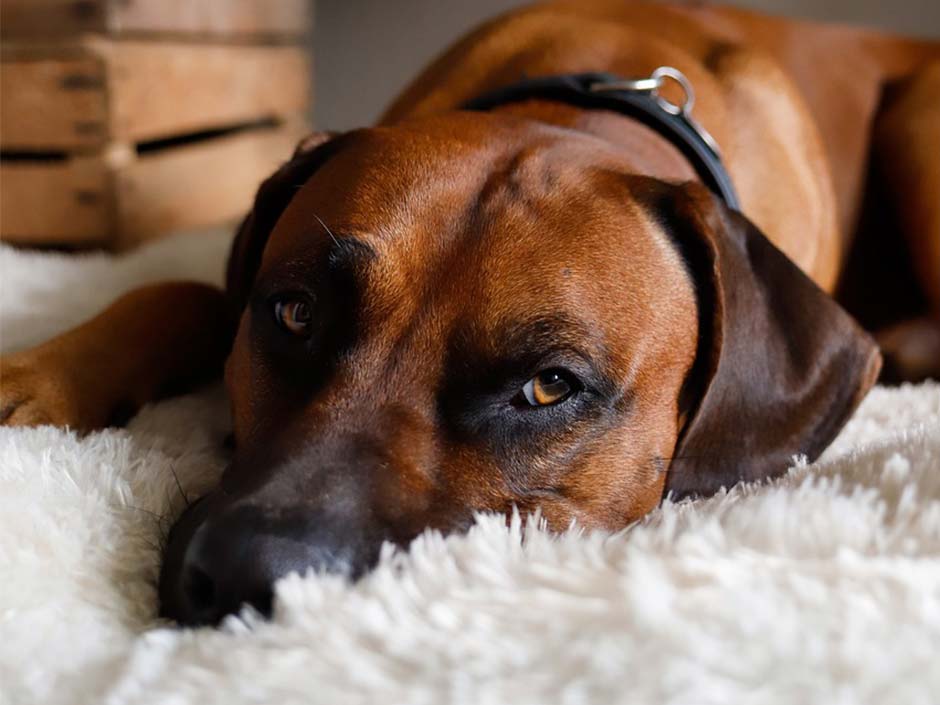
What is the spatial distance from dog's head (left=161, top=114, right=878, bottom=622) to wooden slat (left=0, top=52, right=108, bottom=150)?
3.79ft

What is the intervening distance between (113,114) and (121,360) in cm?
112

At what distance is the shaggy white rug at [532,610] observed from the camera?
782mm

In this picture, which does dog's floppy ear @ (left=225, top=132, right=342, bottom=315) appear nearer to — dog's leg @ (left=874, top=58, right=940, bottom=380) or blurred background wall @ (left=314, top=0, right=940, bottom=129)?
dog's leg @ (left=874, top=58, right=940, bottom=380)

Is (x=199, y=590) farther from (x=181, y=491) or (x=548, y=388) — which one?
(x=548, y=388)

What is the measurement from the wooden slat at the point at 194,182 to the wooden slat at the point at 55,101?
0.14m

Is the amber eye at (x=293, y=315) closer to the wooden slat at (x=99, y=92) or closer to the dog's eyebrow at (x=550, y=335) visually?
the dog's eyebrow at (x=550, y=335)

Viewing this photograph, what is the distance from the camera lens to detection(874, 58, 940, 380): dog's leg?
7.32 feet

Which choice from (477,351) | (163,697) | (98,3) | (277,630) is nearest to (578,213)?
(477,351)

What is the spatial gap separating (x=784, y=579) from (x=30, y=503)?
2.49 ft

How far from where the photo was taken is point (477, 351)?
1.14m

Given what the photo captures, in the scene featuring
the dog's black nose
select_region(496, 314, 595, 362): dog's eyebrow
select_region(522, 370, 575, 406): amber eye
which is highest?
select_region(496, 314, 595, 362): dog's eyebrow

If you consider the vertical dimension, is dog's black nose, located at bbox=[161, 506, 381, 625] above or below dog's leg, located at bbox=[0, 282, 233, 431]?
above

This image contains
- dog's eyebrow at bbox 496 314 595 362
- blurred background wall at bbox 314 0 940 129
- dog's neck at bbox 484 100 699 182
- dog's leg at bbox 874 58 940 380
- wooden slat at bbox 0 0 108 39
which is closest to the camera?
dog's eyebrow at bbox 496 314 595 362

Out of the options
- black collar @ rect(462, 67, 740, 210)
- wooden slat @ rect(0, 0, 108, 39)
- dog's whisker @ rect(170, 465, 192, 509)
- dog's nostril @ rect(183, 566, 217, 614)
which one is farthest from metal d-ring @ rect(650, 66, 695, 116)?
wooden slat @ rect(0, 0, 108, 39)
